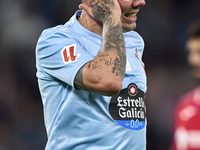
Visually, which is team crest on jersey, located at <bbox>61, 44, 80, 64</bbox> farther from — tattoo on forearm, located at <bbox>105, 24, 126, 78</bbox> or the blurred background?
the blurred background

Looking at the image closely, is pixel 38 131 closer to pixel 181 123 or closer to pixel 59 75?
pixel 181 123

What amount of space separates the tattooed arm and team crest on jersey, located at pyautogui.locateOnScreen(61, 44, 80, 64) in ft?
0.24

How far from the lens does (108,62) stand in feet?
5.05

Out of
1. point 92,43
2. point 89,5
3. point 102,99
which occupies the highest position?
point 89,5

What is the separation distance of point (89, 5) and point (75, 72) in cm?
40

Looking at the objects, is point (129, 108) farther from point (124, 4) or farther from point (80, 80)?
point (124, 4)

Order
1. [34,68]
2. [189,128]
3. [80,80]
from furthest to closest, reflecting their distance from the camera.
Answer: [34,68], [189,128], [80,80]

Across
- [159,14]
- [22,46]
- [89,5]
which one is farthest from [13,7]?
[89,5]

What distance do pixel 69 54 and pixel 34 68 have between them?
276cm

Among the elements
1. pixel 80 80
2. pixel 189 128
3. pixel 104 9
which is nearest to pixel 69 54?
pixel 80 80

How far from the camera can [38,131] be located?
4.18 metres

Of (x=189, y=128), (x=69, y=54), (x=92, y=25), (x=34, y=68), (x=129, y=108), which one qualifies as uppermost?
(x=34, y=68)

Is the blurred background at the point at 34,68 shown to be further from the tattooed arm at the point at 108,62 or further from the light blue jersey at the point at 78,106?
the tattooed arm at the point at 108,62

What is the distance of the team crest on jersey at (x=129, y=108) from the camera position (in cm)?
168
